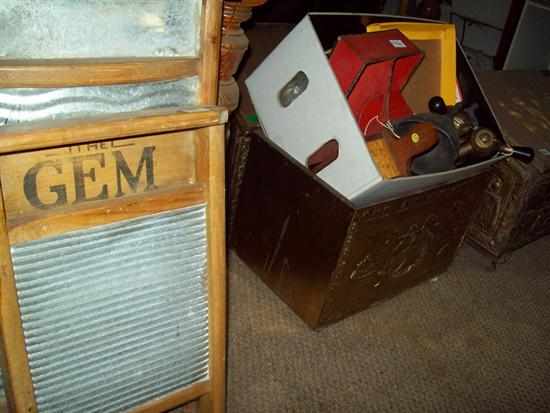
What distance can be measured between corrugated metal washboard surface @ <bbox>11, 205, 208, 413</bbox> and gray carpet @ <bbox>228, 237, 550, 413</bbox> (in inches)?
16.9

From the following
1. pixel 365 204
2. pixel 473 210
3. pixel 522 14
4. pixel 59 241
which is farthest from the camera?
pixel 522 14

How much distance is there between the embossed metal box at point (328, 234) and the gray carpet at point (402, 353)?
9cm

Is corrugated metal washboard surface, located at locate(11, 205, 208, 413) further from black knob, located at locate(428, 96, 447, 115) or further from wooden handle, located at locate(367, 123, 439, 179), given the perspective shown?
black knob, located at locate(428, 96, 447, 115)

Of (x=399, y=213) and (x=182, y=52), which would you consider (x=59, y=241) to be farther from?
(x=399, y=213)

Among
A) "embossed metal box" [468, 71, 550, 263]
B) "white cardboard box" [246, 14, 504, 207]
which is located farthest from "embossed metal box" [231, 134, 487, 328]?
"embossed metal box" [468, 71, 550, 263]

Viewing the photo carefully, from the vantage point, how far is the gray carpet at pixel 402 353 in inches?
61.6

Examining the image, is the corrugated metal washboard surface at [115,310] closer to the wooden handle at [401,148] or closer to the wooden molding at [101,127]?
the wooden molding at [101,127]

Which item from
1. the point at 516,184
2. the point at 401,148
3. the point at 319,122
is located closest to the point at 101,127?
the point at 319,122

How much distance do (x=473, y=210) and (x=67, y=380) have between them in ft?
4.91

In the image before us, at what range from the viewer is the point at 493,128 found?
174 centimetres

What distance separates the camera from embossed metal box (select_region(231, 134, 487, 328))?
61.0 inches

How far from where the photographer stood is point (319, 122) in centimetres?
151

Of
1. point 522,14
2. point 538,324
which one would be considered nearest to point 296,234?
point 538,324

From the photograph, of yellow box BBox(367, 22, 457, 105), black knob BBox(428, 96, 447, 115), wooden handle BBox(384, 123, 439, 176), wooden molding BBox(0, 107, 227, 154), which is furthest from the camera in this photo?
yellow box BBox(367, 22, 457, 105)
